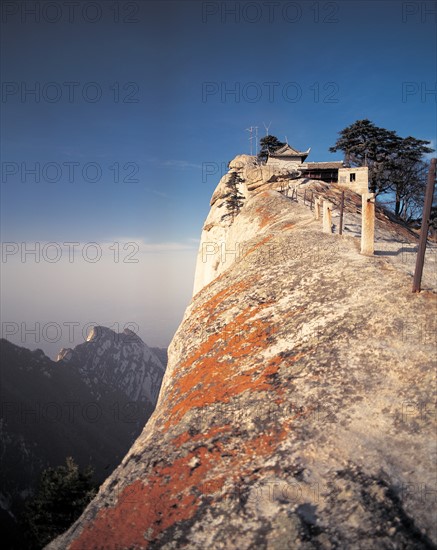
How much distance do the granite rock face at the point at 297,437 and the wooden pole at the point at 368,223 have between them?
155 cm

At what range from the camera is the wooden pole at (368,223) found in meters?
10.6

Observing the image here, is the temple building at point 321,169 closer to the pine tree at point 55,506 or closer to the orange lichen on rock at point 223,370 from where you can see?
the orange lichen on rock at point 223,370

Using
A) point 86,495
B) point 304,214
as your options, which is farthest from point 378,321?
point 86,495

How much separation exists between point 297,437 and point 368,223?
25.7 feet

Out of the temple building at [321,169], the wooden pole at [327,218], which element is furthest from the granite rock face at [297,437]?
the temple building at [321,169]

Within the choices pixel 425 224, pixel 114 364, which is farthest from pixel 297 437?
pixel 114 364

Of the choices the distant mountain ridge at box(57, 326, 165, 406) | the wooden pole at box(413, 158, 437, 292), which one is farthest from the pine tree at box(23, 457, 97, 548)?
the distant mountain ridge at box(57, 326, 165, 406)

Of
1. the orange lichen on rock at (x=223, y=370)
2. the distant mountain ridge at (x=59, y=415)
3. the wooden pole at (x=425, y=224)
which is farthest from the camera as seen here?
the distant mountain ridge at (x=59, y=415)

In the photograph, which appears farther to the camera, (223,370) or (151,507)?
(223,370)

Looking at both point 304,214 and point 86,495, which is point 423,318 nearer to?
point 304,214

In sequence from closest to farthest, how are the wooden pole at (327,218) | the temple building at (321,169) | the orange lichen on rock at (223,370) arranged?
the orange lichen on rock at (223,370) → the wooden pole at (327,218) → the temple building at (321,169)

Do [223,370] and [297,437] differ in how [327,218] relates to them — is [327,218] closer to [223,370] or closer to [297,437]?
[223,370]

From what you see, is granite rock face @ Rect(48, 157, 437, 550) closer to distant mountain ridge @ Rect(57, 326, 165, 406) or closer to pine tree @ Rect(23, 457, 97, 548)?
pine tree @ Rect(23, 457, 97, 548)

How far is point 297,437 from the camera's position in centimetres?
549
